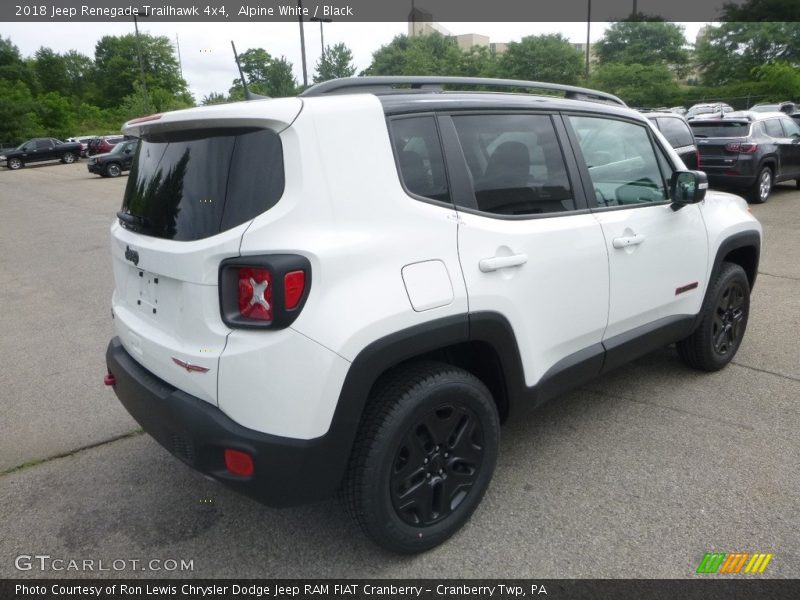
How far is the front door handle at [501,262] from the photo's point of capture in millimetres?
2480

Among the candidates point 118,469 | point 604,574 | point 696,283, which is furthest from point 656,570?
point 118,469

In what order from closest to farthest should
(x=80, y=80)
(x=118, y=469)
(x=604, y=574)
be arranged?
(x=604, y=574)
(x=118, y=469)
(x=80, y=80)

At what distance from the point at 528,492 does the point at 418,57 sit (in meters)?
58.3

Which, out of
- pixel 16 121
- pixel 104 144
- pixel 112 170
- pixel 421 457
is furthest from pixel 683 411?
pixel 16 121

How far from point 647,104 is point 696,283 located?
45.4 metres

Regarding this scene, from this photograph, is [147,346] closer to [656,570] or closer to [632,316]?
[656,570]

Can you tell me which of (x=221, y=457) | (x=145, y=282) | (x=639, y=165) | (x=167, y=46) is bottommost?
(x=221, y=457)

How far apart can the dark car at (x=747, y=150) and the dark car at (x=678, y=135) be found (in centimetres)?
125

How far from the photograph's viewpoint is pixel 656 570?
2.37m

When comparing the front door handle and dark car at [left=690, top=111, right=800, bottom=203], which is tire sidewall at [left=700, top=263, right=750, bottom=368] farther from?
dark car at [left=690, top=111, right=800, bottom=203]

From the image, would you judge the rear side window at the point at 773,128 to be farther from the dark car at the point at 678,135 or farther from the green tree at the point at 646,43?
the green tree at the point at 646,43

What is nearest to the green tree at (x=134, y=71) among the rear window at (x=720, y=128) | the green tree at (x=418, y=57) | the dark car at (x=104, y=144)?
the green tree at (x=418, y=57)

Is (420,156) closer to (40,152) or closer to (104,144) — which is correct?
(104,144)

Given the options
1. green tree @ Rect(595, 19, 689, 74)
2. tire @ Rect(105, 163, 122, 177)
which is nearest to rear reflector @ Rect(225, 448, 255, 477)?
tire @ Rect(105, 163, 122, 177)
